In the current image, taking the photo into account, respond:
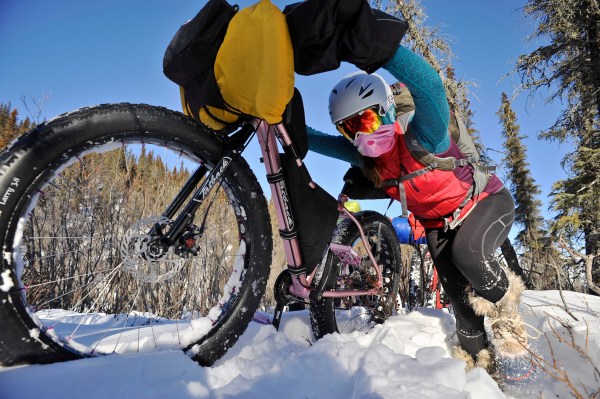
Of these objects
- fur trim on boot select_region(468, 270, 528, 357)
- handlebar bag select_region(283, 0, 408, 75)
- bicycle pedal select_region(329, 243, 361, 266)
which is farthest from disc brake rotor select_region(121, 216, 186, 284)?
fur trim on boot select_region(468, 270, 528, 357)

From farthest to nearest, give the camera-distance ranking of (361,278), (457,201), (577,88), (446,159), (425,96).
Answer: (577,88), (361,278), (457,201), (446,159), (425,96)

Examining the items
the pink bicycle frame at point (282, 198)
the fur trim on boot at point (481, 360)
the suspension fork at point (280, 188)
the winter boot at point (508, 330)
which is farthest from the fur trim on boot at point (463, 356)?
the suspension fork at point (280, 188)

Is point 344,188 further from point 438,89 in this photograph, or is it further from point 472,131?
point 472,131

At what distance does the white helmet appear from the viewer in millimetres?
2264

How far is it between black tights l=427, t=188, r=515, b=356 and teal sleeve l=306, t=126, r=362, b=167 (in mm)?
838

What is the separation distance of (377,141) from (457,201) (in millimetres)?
708

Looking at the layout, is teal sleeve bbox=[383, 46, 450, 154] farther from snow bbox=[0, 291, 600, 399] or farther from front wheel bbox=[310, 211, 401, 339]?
snow bbox=[0, 291, 600, 399]

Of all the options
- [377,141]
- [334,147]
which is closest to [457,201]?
[377,141]

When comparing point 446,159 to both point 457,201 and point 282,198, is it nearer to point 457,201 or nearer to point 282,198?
point 457,201

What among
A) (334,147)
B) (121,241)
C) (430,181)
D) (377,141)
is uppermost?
(334,147)

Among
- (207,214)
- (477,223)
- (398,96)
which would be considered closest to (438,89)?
(398,96)

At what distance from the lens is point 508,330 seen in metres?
2.32

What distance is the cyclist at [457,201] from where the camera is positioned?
227cm

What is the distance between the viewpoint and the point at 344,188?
9.46 feet
